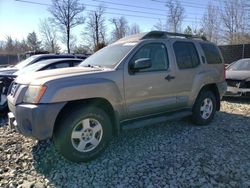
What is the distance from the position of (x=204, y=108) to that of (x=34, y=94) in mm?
3769

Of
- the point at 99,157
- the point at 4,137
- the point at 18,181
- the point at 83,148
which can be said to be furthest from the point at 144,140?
the point at 4,137

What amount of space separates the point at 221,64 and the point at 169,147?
2.83 m

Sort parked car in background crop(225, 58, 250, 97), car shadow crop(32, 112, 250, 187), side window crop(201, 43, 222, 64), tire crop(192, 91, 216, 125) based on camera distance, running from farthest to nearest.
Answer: parked car in background crop(225, 58, 250, 97) → side window crop(201, 43, 222, 64) → tire crop(192, 91, 216, 125) → car shadow crop(32, 112, 250, 187)

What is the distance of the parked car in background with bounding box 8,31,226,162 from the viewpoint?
12.0 ft

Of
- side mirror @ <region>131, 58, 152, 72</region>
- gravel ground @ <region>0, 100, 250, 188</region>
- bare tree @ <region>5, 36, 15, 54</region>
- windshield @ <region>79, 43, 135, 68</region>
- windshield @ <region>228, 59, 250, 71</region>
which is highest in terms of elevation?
bare tree @ <region>5, 36, 15, 54</region>

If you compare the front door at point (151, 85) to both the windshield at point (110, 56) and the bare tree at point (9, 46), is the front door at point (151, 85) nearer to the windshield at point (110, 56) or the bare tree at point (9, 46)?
the windshield at point (110, 56)

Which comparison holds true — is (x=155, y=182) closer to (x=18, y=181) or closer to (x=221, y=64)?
(x=18, y=181)

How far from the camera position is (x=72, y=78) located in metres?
3.79

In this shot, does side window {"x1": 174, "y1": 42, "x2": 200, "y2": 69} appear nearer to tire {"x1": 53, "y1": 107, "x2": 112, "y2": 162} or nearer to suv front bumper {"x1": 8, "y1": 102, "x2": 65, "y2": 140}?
tire {"x1": 53, "y1": 107, "x2": 112, "y2": 162}

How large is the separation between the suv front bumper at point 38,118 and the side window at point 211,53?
3.68 m

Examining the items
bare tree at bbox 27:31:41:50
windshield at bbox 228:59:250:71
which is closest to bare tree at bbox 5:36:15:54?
bare tree at bbox 27:31:41:50

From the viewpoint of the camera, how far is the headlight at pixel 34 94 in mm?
3586

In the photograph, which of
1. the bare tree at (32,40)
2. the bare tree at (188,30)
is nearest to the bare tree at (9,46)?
the bare tree at (32,40)

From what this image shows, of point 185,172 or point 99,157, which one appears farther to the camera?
point 99,157
